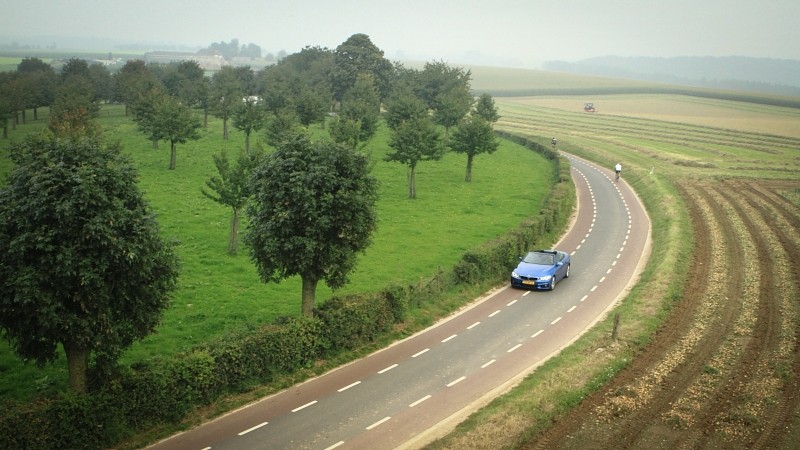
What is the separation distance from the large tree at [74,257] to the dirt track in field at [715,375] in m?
13.0

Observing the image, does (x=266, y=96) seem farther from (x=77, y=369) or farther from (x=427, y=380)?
(x=77, y=369)

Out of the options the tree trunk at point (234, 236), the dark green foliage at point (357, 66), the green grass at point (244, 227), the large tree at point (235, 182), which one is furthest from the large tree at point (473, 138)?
the dark green foliage at point (357, 66)

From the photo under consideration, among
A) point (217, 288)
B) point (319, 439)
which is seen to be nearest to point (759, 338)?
point (319, 439)

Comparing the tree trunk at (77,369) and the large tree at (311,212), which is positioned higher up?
the large tree at (311,212)

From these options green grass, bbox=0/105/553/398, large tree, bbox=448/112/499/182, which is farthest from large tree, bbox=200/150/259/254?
large tree, bbox=448/112/499/182

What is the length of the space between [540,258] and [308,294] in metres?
15.6

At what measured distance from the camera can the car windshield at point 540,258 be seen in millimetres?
34312

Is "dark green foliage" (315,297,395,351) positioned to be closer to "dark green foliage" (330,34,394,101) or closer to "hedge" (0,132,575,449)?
"hedge" (0,132,575,449)

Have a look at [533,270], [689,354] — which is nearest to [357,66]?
[533,270]

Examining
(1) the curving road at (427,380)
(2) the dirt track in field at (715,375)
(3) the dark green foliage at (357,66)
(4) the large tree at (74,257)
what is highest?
(3) the dark green foliage at (357,66)

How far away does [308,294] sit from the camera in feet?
81.5

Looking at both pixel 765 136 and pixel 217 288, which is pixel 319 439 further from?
pixel 765 136

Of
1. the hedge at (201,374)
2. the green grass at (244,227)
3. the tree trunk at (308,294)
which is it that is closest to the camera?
the hedge at (201,374)

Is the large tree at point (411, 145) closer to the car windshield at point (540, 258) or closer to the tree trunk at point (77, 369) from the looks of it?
the car windshield at point (540, 258)
